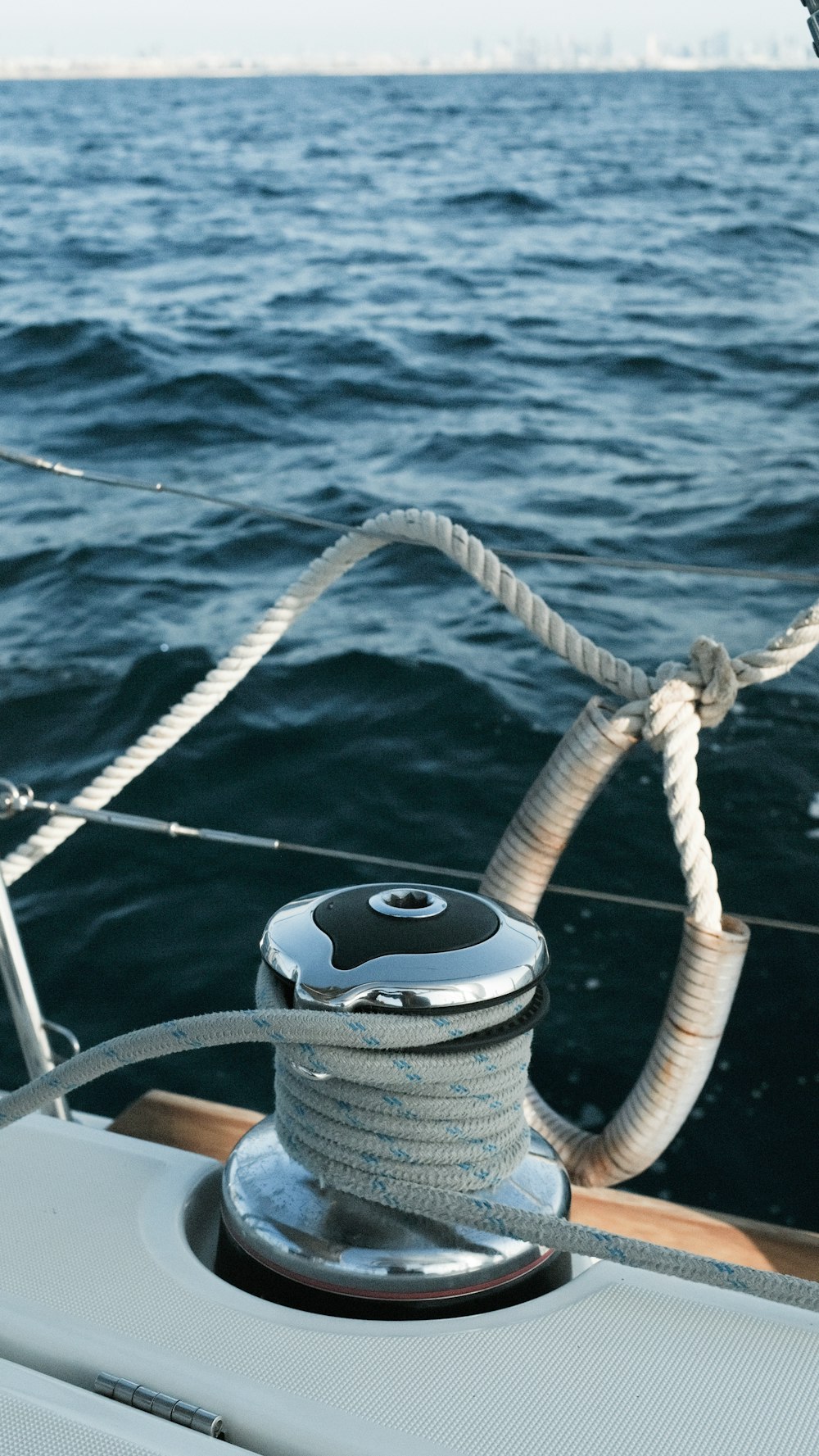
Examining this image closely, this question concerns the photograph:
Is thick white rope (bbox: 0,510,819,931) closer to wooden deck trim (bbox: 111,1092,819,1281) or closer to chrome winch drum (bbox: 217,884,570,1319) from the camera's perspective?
wooden deck trim (bbox: 111,1092,819,1281)

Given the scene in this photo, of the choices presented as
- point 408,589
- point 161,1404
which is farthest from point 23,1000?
point 408,589

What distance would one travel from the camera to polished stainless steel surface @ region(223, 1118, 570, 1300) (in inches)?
33.8

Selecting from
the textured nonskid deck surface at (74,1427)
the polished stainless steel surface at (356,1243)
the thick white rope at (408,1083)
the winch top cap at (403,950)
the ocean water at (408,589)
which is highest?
the winch top cap at (403,950)

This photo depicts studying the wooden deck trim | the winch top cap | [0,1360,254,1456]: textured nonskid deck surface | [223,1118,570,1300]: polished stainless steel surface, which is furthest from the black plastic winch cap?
the wooden deck trim

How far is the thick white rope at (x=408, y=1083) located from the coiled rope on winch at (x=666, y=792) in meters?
0.59

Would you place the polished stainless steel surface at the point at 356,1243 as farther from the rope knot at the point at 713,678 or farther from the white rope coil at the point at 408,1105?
the rope knot at the point at 713,678

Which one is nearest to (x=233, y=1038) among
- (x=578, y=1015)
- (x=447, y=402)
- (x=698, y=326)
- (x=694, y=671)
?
(x=694, y=671)

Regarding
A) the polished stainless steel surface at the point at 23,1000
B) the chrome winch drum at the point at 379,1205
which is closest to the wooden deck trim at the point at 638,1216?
the polished stainless steel surface at the point at 23,1000

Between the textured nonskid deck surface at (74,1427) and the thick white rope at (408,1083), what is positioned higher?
the thick white rope at (408,1083)

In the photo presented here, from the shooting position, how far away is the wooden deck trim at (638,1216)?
1.29m

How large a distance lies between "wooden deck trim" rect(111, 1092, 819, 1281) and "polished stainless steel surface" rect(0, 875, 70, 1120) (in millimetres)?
96

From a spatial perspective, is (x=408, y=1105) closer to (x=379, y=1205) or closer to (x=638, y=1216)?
(x=379, y=1205)

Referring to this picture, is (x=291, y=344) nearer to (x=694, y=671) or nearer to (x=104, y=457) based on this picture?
(x=104, y=457)

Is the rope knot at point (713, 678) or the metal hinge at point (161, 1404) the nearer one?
the metal hinge at point (161, 1404)
